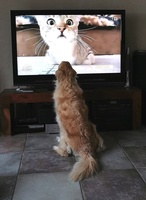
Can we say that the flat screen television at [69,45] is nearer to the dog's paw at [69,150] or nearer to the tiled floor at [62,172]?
the tiled floor at [62,172]

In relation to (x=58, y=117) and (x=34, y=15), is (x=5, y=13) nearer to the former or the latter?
(x=34, y=15)

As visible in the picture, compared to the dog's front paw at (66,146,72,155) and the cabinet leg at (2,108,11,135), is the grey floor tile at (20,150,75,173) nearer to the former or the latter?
the dog's front paw at (66,146,72,155)

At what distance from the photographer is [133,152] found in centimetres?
284

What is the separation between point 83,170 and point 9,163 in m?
0.77

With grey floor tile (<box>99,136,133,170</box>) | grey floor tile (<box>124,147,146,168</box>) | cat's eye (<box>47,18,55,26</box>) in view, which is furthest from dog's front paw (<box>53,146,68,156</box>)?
cat's eye (<box>47,18,55,26</box>)

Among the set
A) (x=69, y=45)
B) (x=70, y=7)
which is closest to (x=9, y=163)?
(x=69, y=45)

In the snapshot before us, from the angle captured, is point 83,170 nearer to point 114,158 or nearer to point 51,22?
point 114,158

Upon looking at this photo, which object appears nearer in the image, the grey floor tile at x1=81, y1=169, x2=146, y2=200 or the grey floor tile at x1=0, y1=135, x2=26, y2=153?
the grey floor tile at x1=81, y1=169, x2=146, y2=200

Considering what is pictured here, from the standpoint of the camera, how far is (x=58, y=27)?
3518mm

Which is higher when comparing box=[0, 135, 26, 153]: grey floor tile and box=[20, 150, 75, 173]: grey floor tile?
box=[0, 135, 26, 153]: grey floor tile

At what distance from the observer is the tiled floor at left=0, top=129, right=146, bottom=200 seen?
2066mm

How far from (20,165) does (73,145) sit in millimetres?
506

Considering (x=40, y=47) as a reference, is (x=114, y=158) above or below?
below

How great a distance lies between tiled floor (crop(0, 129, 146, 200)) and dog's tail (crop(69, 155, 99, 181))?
0.14ft
